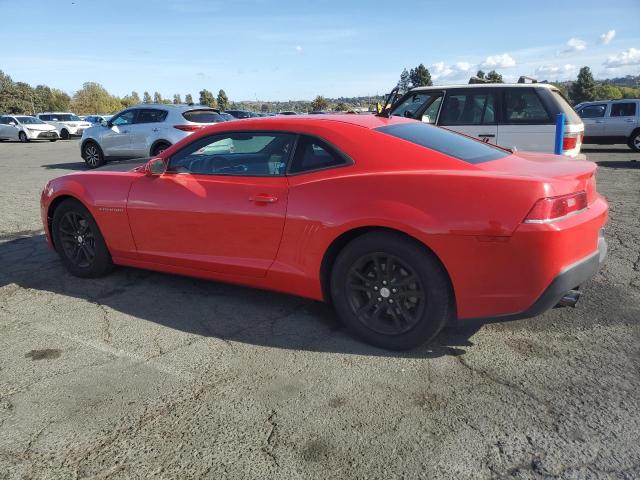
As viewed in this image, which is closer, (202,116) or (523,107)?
(523,107)

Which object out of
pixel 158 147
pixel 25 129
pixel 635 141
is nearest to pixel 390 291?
pixel 158 147

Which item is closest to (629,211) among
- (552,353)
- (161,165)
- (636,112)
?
(552,353)

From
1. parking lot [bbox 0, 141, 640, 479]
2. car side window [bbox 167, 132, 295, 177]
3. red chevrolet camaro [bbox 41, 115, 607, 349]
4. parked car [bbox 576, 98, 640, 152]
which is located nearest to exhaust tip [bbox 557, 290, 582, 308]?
A: red chevrolet camaro [bbox 41, 115, 607, 349]

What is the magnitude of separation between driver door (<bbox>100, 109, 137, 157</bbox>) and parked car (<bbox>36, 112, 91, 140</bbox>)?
679 inches

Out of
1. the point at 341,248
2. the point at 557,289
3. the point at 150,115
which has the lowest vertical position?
the point at 557,289

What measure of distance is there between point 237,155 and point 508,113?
16.9 feet

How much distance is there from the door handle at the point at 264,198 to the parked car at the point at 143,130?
29.0 ft

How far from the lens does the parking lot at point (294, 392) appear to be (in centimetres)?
220

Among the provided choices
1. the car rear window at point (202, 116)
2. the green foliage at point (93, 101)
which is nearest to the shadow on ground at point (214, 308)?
the car rear window at point (202, 116)

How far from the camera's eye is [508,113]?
24.9 feet

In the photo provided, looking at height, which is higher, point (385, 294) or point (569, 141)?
point (569, 141)

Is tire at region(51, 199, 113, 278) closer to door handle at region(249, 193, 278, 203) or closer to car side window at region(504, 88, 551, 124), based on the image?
door handle at region(249, 193, 278, 203)

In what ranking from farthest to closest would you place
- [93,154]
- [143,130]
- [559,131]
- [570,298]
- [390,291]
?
[93,154] → [143,130] → [559,131] → [390,291] → [570,298]

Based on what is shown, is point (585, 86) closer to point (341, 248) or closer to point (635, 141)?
point (635, 141)
